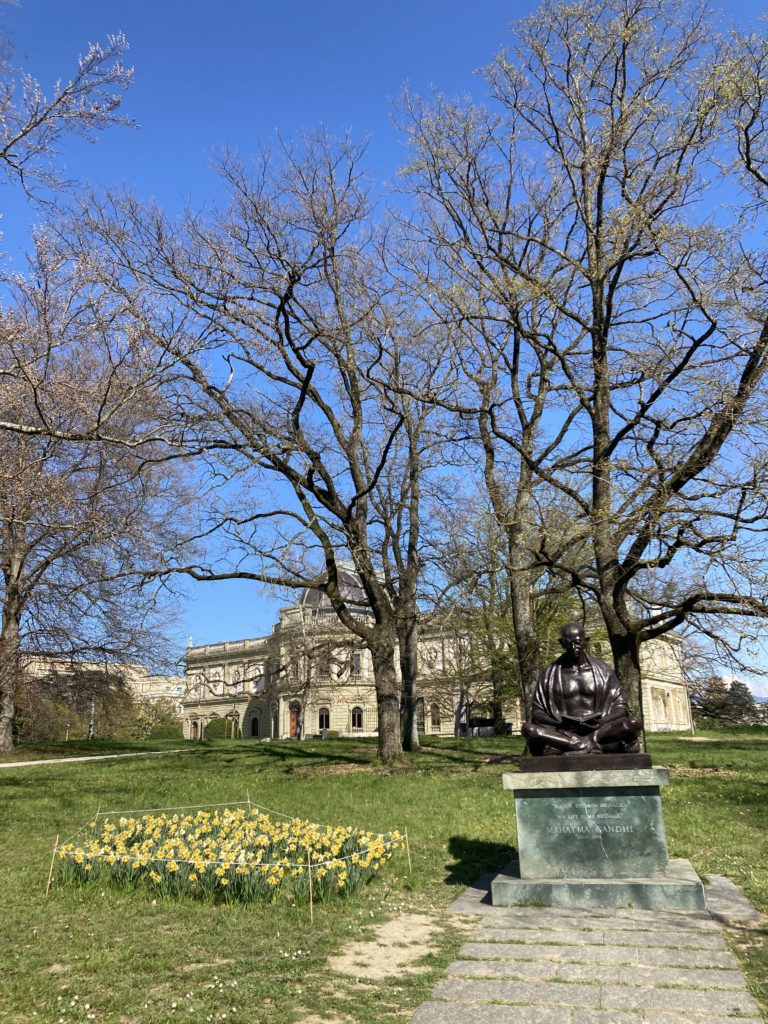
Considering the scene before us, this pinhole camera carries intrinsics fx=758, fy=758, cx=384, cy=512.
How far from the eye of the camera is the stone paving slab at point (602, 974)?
197 inches

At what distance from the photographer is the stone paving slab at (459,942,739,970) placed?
17.7 feet

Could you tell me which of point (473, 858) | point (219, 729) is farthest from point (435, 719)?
point (473, 858)

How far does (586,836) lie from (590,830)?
0.07 meters

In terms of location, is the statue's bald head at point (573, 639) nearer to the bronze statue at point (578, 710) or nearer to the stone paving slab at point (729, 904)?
the bronze statue at point (578, 710)

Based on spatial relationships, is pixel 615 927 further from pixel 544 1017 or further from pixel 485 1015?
pixel 485 1015

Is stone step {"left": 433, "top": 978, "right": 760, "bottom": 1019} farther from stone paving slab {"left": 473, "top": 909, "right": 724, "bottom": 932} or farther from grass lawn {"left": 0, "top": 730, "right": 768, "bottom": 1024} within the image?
stone paving slab {"left": 473, "top": 909, "right": 724, "bottom": 932}

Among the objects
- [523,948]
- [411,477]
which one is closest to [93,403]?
[523,948]

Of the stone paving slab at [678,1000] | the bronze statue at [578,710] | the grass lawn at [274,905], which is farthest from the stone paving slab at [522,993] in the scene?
the bronze statue at [578,710]

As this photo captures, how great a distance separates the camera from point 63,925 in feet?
22.1

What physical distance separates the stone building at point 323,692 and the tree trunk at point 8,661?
37.1 feet

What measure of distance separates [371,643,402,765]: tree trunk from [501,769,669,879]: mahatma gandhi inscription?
10768mm

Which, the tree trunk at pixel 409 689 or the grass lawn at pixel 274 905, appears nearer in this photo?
the grass lawn at pixel 274 905

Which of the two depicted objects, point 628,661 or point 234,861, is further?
point 628,661

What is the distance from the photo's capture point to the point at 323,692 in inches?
2557
